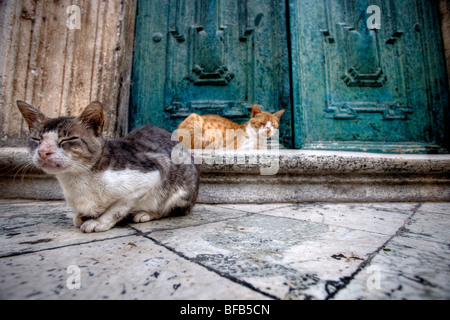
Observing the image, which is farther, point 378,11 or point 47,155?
point 378,11

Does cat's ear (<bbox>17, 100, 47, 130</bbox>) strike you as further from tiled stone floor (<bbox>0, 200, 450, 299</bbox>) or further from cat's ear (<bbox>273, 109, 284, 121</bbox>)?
cat's ear (<bbox>273, 109, 284, 121</bbox>)

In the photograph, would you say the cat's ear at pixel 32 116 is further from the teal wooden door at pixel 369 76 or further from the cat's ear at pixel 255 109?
the teal wooden door at pixel 369 76

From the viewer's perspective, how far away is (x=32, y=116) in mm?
896

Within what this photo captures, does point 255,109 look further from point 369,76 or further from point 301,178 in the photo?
point 369,76

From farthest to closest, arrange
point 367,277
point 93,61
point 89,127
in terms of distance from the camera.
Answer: point 93,61
point 89,127
point 367,277

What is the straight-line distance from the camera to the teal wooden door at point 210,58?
7.27ft

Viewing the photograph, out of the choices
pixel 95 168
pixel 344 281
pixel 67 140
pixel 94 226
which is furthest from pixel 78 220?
pixel 344 281

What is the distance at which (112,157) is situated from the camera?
0.96 metres

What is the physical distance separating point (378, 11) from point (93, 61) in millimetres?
3030

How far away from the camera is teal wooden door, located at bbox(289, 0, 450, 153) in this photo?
7.07 feet

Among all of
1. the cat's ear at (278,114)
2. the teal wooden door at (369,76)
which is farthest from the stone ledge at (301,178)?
the cat's ear at (278,114)

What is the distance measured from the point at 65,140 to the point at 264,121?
1700mm
